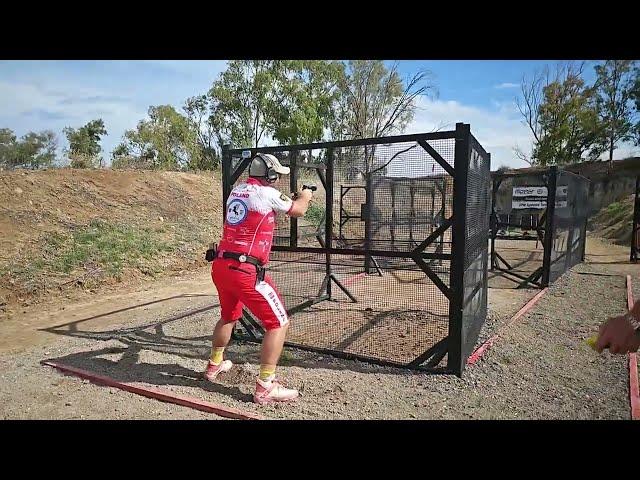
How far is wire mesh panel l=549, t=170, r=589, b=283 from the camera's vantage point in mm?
8625

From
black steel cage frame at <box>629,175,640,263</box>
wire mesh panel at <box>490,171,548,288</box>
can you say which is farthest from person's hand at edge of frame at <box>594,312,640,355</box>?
black steel cage frame at <box>629,175,640,263</box>

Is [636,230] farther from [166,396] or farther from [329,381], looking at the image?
[166,396]

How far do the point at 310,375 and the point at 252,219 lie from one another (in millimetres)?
1595

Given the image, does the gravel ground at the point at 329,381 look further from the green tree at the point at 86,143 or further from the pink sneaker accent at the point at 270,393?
the green tree at the point at 86,143

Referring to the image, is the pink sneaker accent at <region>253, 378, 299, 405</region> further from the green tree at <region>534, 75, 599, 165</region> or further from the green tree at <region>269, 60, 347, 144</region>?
the green tree at <region>534, 75, 599, 165</region>

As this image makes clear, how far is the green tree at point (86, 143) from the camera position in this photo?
53.9 ft

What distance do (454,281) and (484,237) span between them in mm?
1646

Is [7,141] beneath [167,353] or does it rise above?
above

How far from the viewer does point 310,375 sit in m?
4.07

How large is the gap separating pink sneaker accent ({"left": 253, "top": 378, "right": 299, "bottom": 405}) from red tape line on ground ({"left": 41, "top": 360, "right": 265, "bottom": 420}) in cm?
21

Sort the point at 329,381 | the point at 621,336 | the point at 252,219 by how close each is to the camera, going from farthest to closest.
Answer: the point at 329,381 < the point at 252,219 < the point at 621,336

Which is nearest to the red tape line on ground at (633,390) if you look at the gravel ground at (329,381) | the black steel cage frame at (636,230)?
the gravel ground at (329,381)

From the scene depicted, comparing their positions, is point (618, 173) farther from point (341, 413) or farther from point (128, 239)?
Result: point (341, 413)

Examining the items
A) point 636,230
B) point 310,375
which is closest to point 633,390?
point 310,375
